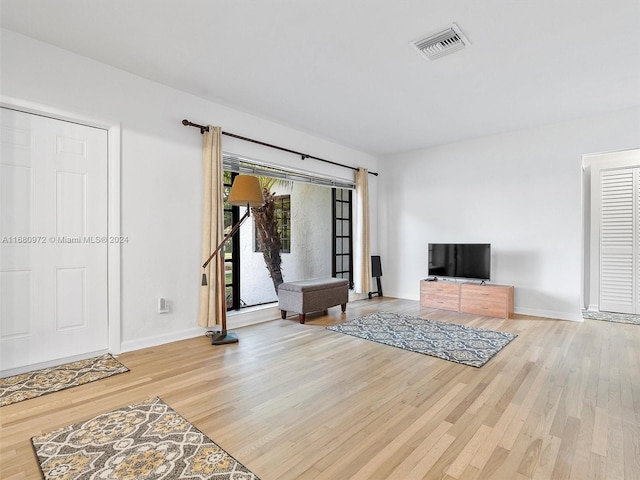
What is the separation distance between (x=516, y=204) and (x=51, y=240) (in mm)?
5780

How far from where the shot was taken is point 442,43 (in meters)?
2.75

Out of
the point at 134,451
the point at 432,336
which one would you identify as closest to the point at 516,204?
the point at 432,336

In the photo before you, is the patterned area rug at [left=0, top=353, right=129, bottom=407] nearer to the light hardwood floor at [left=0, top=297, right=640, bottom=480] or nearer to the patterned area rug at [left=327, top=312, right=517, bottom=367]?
the light hardwood floor at [left=0, top=297, right=640, bottom=480]

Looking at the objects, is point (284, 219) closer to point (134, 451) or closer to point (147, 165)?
point (147, 165)

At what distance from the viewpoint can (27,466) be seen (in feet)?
5.28

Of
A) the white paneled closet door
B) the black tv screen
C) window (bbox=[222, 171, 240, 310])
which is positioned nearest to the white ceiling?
window (bbox=[222, 171, 240, 310])

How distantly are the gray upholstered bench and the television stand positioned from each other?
154 cm

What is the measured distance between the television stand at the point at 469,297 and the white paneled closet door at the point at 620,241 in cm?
170

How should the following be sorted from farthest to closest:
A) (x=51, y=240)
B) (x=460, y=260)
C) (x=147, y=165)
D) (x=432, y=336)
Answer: (x=460, y=260) → (x=432, y=336) → (x=147, y=165) → (x=51, y=240)

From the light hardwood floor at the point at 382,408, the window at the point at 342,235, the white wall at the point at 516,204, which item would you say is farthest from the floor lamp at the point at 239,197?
the white wall at the point at 516,204

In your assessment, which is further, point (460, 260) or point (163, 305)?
point (460, 260)

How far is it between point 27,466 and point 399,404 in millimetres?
2066

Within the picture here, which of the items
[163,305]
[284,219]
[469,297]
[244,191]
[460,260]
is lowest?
[469,297]

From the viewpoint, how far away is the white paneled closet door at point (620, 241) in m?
4.88
